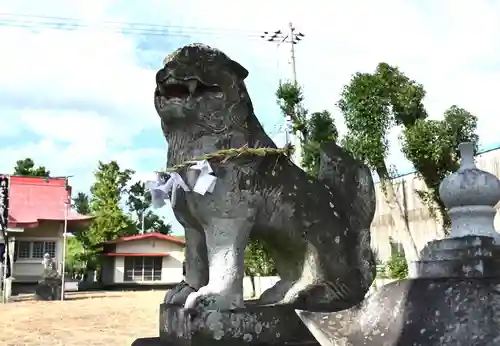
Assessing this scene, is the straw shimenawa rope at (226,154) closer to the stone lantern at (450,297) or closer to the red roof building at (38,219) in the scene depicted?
the stone lantern at (450,297)

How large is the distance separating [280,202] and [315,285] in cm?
50

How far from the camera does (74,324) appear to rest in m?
10.1

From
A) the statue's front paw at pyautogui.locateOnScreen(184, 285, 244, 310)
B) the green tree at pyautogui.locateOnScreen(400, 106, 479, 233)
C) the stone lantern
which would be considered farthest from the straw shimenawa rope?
the green tree at pyautogui.locateOnScreen(400, 106, 479, 233)

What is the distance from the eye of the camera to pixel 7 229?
1770 centimetres

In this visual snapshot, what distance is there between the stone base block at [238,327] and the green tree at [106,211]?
78.3 feet

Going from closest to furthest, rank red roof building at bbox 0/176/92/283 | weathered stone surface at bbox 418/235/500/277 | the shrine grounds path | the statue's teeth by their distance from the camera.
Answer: weathered stone surface at bbox 418/235/500/277, the statue's teeth, the shrine grounds path, red roof building at bbox 0/176/92/283

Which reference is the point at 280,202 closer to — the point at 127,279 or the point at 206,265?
the point at 206,265

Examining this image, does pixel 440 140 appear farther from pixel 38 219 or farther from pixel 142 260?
pixel 142 260

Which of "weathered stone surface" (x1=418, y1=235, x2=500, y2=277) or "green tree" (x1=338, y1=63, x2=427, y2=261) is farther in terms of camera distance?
"green tree" (x1=338, y1=63, x2=427, y2=261)

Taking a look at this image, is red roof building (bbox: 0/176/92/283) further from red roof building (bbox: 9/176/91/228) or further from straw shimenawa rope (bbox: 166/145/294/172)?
straw shimenawa rope (bbox: 166/145/294/172)

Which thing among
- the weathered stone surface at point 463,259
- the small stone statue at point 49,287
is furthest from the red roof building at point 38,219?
the weathered stone surface at point 463,259

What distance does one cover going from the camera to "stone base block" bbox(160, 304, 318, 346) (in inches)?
103

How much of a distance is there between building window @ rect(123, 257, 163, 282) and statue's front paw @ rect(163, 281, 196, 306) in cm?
2336

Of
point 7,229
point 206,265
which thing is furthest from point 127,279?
point 206,265
